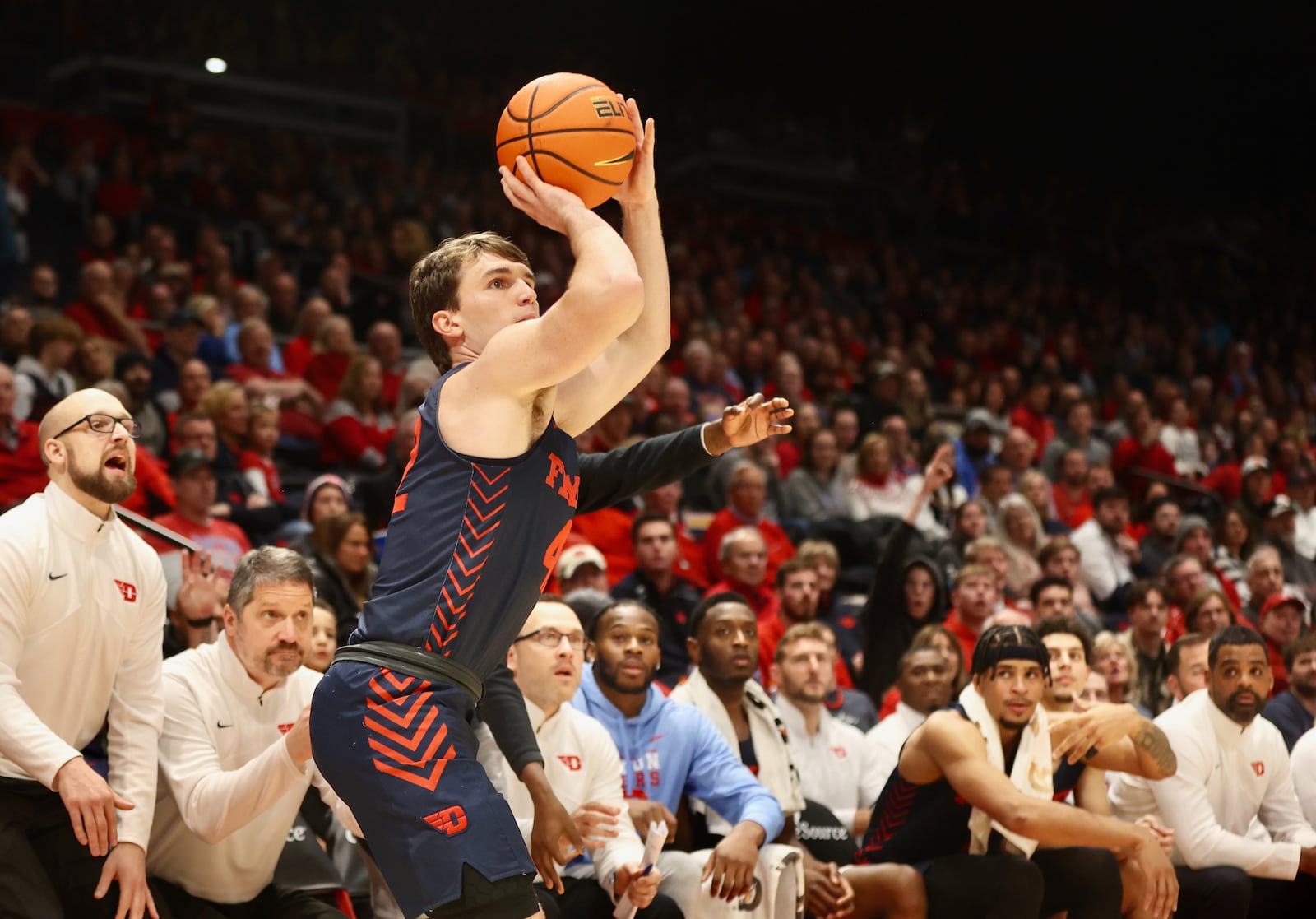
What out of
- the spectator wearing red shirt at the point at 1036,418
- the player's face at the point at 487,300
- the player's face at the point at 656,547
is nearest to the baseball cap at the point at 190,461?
the player's face at the point at 656,547

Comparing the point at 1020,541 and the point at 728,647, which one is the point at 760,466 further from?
the point at 728,647

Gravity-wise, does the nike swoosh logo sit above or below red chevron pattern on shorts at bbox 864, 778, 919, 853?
above

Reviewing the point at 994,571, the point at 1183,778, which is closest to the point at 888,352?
the point at 994,571

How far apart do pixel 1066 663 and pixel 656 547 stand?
2.34 metres

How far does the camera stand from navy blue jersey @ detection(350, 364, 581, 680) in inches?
101

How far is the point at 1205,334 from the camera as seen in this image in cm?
1634

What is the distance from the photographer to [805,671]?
19.7 feet

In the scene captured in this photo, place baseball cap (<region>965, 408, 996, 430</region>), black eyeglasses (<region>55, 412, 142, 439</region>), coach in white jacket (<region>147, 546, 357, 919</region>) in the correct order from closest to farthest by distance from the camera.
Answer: black eyeglasses (<region>55, 412, 142, 439</region>), coach in white jacket (<region>147, 546, 357, 919</region>), baseball cap (<region>965, 408, 996, 430</region>)

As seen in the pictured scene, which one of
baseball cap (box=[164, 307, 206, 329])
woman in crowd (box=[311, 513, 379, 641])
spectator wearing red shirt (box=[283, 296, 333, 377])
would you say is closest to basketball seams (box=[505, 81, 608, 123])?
woman in crowd (box=[311, 513, 379, 641])

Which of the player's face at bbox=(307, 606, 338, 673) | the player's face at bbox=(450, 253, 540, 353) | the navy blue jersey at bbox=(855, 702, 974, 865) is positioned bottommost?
the navy blue jersey at bbox=(855, 702, 974, 865)

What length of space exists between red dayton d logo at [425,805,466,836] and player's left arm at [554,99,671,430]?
0.79m

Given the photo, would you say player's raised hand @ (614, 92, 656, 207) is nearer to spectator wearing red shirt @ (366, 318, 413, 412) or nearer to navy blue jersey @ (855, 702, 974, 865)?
navy blue jersey @ (855, 702, 974, 865)

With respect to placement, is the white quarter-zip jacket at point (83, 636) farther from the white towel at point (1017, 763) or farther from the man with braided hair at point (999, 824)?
the white towel at point (1017, 763)

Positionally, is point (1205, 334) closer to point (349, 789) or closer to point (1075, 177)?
point (1075, 177)
